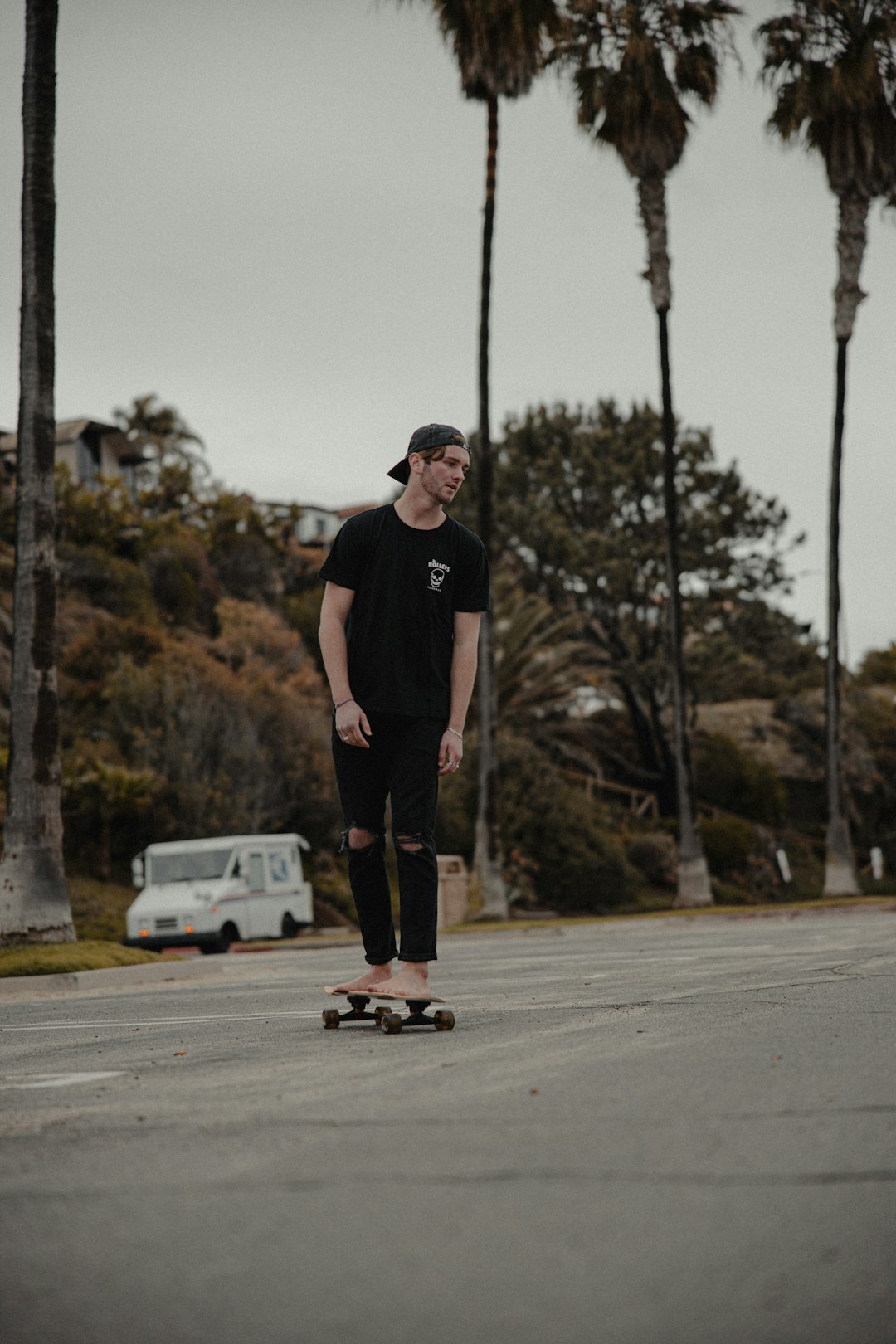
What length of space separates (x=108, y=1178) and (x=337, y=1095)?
0.84 m

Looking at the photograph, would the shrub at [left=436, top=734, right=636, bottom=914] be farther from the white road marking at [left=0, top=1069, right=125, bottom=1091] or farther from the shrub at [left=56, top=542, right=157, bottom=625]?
the white road marking at [left=0, top=1069, right=125, bottom=1091]

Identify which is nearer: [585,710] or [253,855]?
[253,855]

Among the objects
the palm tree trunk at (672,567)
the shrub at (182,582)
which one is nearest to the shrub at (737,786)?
the palm tree trunk at (672,567)

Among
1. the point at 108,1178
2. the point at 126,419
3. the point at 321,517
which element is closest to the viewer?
the point at 108,1178

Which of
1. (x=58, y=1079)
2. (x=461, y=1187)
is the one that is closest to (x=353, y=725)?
(x=58, y=1079)

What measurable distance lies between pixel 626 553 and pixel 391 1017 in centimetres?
3811

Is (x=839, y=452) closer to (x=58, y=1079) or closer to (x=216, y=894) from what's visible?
(x=216, y=894)

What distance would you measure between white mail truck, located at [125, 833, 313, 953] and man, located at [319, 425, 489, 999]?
60.8 ft

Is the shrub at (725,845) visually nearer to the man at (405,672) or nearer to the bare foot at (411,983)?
the man at (405,672)

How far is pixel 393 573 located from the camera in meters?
5.61

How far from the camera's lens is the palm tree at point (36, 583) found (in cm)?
1261

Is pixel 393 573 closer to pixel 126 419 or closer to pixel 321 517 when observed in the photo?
pixel 126 419

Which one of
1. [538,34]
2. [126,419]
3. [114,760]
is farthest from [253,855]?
[126,419]

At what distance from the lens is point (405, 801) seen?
216 inches
